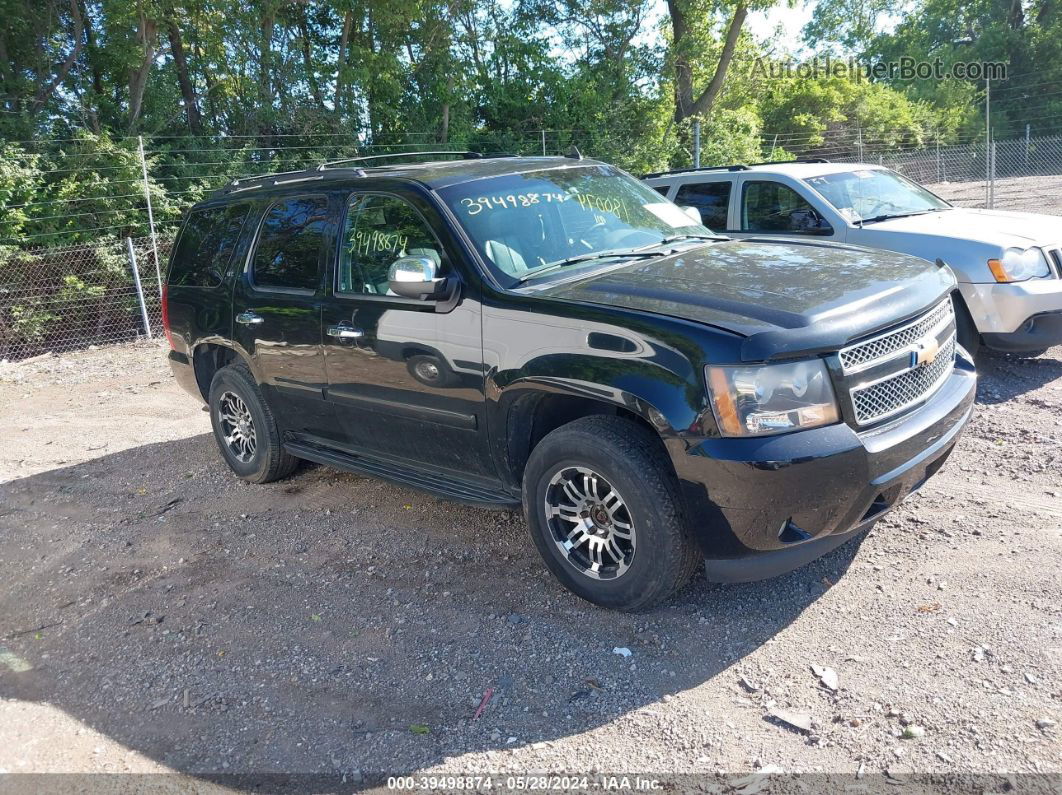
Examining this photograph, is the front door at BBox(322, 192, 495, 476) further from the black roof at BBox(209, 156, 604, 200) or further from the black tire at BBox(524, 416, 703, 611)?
the black tire at BBox(524, 416, 703, 611)

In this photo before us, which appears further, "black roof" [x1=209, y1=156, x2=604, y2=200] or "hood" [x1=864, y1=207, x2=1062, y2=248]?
"hood" [x1=864, y1=207, x2=1062, y2=248]

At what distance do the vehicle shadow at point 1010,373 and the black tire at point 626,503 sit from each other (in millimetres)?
3846

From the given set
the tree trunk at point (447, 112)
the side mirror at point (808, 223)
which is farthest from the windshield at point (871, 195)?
the tree trunk at point (447, 112)

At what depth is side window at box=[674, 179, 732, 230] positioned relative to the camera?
8.28 m

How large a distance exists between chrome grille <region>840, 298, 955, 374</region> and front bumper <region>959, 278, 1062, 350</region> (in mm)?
2686

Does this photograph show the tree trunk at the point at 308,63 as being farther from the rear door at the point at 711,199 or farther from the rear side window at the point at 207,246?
the rear side window at the point at 207,246

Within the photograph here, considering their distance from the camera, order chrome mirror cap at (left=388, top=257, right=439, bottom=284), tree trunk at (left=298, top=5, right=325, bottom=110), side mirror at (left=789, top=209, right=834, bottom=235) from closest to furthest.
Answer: chrome mirror cap at (left=388, top=257, right=439, bottom=284) < side mirror at (left=789, top=209, right=834, bottom=235) < tree trunk at (left=298, top=5, right=325, bottom=110)

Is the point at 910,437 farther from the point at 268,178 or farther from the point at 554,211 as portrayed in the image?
the point at 268,178

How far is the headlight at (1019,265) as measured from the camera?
20.9 ft

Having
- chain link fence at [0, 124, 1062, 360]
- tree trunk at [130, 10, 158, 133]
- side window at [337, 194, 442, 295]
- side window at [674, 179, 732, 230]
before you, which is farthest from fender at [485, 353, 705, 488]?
tree trunk at [130, 10, 158, 133]

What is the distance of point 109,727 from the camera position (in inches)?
136

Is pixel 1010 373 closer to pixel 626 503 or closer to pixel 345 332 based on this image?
pixel 626 503

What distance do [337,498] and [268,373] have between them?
923 mm

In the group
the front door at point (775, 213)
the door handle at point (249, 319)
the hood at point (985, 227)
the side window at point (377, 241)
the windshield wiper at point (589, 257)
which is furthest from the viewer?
the front door at point (775, 213)
